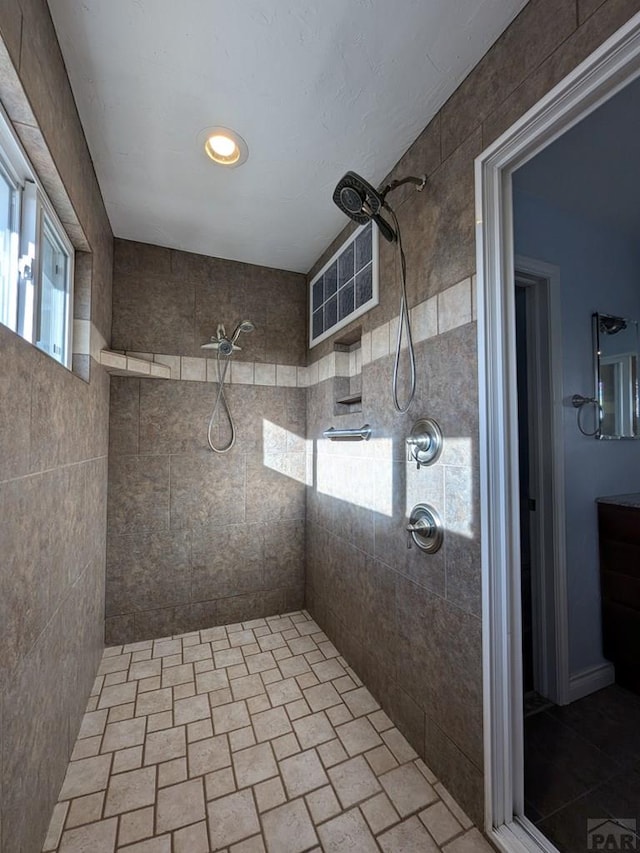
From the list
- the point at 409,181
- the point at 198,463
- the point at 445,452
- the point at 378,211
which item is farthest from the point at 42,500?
the point at 409,181

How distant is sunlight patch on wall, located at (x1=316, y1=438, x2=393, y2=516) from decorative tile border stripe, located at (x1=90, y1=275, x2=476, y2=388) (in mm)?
463

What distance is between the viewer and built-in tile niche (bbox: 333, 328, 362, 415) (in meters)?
2.23

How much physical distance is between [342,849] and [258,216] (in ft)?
8.96

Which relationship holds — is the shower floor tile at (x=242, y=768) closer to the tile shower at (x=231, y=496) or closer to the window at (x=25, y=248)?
the tile shower at (x=231, y=496)

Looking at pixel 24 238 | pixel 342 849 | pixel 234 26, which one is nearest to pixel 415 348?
pixel 234 26

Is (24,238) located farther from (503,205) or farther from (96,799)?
(96,799)

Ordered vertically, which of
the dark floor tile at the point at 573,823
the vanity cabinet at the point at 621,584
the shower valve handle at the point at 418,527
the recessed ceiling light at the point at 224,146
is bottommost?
the dark floor tile at the point at 573,823

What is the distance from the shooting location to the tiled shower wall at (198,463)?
7.34ft

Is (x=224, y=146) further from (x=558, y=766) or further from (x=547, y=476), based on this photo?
(x=558, y=766)

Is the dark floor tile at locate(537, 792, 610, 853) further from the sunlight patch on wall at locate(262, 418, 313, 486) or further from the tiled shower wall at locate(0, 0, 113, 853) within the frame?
the sunlight patch on wall at locate(262, 418, 313, 486)

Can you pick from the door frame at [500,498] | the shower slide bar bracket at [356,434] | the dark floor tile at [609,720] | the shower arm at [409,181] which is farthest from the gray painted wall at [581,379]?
the shower slide bar bracket at [356,434]

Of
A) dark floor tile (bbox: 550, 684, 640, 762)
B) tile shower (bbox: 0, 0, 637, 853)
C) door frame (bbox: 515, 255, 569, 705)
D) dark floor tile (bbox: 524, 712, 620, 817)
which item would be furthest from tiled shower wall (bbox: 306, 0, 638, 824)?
dark floor tile (bbox: 550, 684, 640, 762)

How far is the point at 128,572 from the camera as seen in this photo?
222 centimetres

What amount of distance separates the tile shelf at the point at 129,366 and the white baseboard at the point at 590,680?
277 cm
